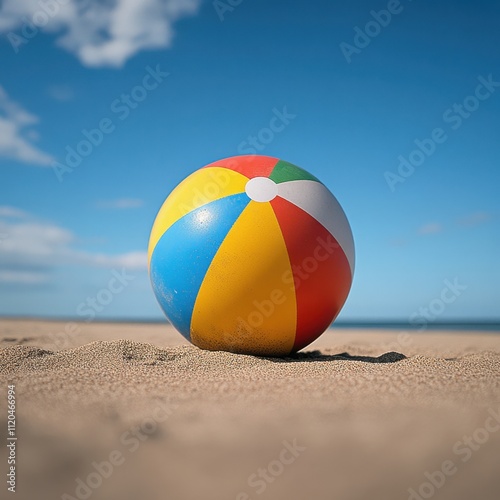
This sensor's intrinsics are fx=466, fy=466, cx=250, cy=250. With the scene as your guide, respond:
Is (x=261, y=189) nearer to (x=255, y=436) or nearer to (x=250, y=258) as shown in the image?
(x=250, y=258)

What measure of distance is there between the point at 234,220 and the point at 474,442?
2874 millimetres

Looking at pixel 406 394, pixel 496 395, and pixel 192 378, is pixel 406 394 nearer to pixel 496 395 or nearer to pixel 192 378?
pixel 496 395

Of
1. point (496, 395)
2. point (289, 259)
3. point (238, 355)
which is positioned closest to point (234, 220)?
point (289, 259)

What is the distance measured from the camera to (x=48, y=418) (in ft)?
7.99

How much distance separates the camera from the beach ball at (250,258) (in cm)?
Answer: 451

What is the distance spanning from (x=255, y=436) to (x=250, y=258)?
7.74 ft
